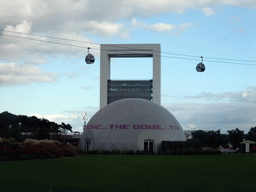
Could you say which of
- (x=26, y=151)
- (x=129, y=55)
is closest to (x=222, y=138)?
(x=26, y=151)

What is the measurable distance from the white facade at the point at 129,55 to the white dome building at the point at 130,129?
82477 millimetres

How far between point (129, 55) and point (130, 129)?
3439 inches

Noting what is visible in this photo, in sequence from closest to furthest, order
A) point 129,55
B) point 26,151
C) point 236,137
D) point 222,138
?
point 26,151 < point 236,137 < point 222,138 < point 129,55

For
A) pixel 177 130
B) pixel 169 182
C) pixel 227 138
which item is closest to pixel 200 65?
pixel 169 182

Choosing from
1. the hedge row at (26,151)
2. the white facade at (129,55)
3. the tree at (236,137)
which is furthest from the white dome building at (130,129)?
the white facade at (129,55)

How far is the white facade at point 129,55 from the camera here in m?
131

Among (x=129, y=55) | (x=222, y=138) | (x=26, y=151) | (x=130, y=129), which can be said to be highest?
(x=129, y=55)

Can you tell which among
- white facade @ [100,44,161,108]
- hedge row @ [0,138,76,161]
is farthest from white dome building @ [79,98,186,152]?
white facade @ [100,44,161,108]

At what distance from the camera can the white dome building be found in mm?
44312

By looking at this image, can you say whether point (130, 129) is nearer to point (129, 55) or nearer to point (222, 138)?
point (222, 138)

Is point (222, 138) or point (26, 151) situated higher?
point (222, 138)

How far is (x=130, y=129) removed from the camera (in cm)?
4472

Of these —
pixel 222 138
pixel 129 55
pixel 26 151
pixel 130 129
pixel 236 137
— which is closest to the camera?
pixel 26 151

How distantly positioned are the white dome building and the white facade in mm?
82477
